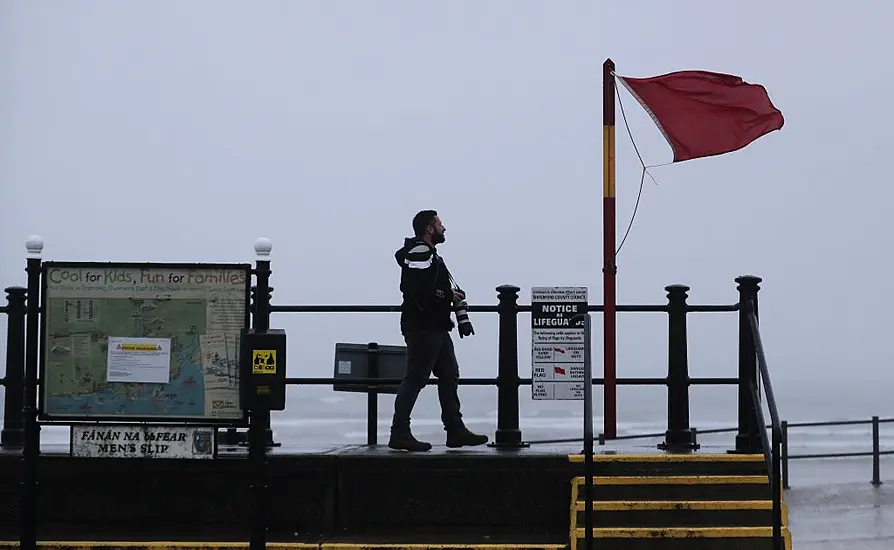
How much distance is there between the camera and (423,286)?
9.33 m

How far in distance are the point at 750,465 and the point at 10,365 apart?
588 centimetres

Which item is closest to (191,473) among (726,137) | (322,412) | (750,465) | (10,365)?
(10,365)

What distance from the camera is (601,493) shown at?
9.11 meters

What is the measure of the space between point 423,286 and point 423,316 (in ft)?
0.84

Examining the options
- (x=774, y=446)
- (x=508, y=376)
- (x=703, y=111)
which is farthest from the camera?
(x=703, y=111)

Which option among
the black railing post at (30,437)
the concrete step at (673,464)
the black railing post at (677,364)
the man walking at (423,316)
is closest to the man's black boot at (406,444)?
the man walking at (423,316)

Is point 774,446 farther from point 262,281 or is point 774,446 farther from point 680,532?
point 262,281

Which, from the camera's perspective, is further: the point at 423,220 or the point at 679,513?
the point at 423,220

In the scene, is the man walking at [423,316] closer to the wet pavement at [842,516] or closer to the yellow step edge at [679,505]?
the yellow step edge at [679,505]

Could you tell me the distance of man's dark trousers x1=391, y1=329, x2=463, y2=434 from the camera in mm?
9469

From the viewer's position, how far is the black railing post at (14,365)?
34.6ft

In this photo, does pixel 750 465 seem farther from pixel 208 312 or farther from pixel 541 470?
pixel 208 312

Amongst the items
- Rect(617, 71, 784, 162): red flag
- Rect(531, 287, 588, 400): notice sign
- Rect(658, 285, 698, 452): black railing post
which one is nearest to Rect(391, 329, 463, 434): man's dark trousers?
Rect(531, 287, 588, 400): notice sign

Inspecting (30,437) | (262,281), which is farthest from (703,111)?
(30,437)
